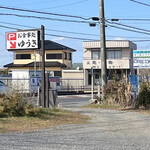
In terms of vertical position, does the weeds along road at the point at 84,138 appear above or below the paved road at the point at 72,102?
below

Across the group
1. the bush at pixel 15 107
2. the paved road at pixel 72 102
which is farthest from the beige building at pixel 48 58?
the bush at pixel 15 107

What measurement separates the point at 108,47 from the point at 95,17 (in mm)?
30539

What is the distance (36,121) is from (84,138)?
3.61 metres

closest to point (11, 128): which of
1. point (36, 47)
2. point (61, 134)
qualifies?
point (61, 134)

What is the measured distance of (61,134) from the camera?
11516 millimetres

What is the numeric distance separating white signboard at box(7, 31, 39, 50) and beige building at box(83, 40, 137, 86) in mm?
35786

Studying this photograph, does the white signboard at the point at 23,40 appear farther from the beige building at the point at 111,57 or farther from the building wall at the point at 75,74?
the building wall at the point at 75,74

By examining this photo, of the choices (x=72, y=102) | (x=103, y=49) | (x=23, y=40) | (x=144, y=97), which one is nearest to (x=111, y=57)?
(x=72, y=102)

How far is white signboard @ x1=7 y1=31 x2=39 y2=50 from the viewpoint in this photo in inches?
740

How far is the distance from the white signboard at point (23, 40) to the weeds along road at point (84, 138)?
20.3ft

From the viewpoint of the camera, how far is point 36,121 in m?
14.0

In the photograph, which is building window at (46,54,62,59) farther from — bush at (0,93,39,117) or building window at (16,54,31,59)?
bush at (0,93,39,117)

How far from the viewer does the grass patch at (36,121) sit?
12554 mm

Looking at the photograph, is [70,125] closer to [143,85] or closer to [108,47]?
[143,85]
